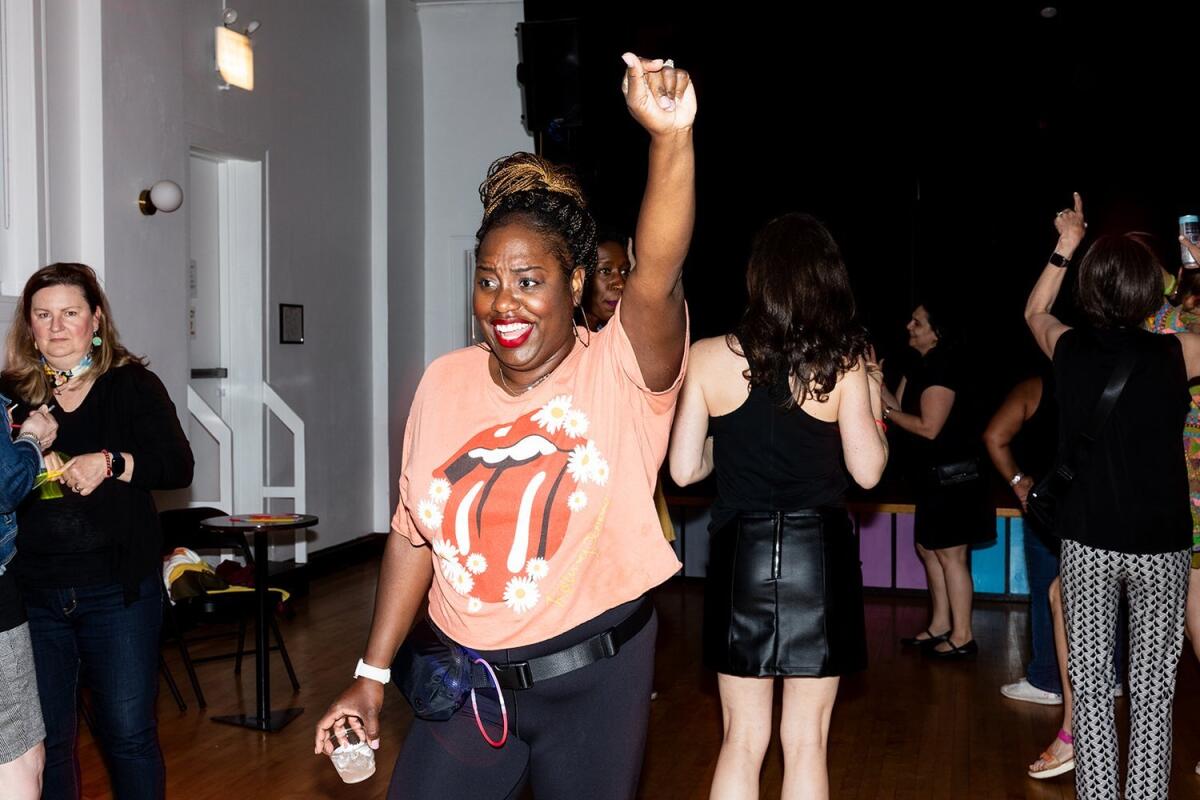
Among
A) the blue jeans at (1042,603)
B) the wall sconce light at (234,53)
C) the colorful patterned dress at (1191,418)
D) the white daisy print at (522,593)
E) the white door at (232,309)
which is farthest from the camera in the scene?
the white door at (232,309)

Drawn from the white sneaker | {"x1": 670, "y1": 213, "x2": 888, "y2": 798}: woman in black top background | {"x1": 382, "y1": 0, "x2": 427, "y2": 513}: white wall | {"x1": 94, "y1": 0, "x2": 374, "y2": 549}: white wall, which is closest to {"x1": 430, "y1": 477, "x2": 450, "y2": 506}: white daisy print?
{"x1": 670, "y1": 213, "x2": 888, "y2": 798}: woman in black top background

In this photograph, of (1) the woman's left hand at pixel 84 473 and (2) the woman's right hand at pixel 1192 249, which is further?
(2) the woman's right hand at pixel 1192 249

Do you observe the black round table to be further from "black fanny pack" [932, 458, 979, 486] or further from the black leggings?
the black leggings

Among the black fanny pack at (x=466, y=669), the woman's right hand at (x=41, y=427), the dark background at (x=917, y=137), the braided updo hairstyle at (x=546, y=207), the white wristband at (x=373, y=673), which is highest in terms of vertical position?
the dark background at (x=917, y=137)

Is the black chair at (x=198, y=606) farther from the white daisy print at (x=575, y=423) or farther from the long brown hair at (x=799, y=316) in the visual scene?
the white daisy print at (x=575, y=423)

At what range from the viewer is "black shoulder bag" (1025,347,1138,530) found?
3033mm

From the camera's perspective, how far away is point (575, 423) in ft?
5.61

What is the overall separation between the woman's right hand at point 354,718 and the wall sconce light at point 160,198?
4412 millimetres

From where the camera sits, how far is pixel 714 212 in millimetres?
9359

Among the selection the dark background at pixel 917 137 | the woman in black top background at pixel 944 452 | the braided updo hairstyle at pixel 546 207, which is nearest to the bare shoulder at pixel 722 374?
the braided updo hairstyle at pixel 546 207

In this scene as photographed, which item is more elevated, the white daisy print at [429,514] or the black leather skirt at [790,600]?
the white daisy print at [429,514]

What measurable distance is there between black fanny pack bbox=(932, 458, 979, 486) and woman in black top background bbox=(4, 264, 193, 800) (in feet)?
11.0

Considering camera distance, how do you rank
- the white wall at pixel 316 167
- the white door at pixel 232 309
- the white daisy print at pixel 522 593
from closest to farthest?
the white daisy print at pixel 522 593 < the white wall at pixel 316 167 < the white door at pixel 232 309

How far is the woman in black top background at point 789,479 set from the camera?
269 centimetres
